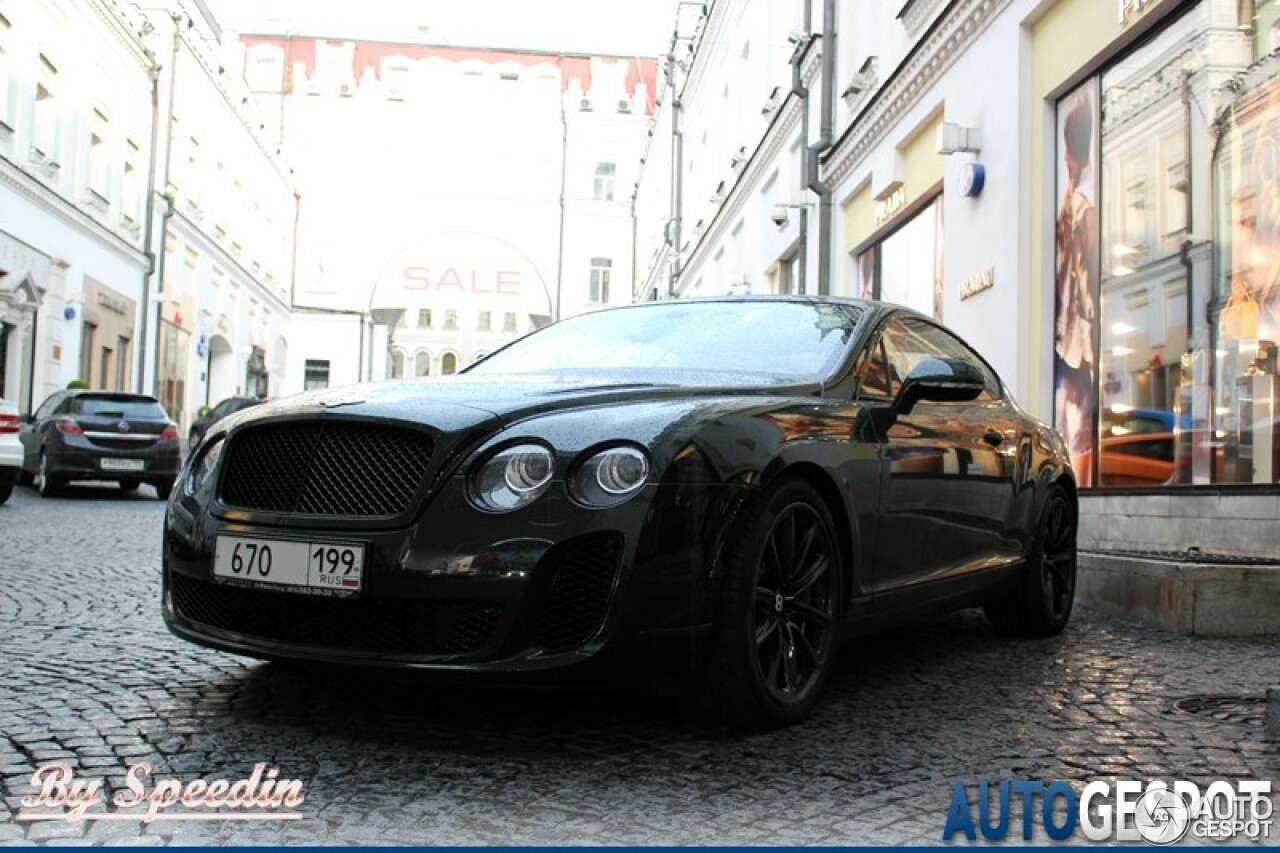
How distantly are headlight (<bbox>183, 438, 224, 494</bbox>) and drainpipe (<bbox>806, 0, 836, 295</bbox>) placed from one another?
13565mm

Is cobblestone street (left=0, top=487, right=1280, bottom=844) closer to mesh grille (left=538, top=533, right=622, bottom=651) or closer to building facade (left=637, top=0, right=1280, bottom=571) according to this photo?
mesh grille (left=538, top=533, right=622, bottom=651)

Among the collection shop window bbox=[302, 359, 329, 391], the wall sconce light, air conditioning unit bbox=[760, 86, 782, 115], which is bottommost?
the wall sconce light

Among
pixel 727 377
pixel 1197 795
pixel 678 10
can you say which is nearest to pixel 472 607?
pixel 727 377

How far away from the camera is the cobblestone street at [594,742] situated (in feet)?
8.81

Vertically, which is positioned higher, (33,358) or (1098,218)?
(1098,218)

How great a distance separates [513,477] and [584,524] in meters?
0.24

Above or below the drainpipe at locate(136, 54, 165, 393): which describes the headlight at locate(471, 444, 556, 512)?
below

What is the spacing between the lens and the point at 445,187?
5041 cm

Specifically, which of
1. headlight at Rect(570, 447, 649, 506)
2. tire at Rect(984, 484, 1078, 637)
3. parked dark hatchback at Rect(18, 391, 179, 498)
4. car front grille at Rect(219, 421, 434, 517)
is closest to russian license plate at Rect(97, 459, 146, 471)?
parked dark hatchback at Rect(18, 391, 179, 498)

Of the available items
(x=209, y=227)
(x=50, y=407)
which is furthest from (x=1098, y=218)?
Answer: (x=209, y=227)

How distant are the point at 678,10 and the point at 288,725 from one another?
33.2m

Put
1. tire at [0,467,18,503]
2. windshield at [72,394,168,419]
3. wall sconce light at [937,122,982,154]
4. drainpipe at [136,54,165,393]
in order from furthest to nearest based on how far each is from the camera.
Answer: drainpipe at [136,54,165,393]
windshield at [72,394,168,419]
tire at [0,467,18,503]
wall sconce light at [937,122,982,154]

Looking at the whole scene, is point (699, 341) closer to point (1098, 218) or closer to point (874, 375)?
point (874, 375)

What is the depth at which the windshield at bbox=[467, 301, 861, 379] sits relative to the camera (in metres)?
4.30
